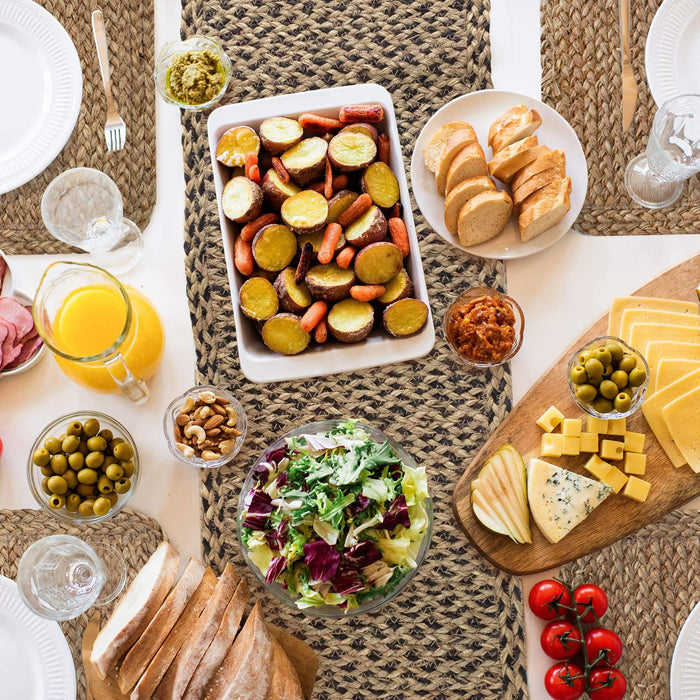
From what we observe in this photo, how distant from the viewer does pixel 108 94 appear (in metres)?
2.03

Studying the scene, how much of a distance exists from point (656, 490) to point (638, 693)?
0.48 m

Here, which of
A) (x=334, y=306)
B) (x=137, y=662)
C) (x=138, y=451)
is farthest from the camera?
(x=138, y=451)

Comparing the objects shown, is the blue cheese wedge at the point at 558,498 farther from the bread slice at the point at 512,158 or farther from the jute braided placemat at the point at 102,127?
the jute braided placemat at the point at 102,127

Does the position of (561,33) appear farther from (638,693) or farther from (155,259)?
(638,693)

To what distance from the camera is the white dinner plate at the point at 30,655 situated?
1.93 meters

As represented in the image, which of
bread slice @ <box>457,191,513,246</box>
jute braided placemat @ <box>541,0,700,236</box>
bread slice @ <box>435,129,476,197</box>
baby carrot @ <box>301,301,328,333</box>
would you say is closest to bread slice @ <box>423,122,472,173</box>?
bread slice @ <box>435,129,476,197</box>

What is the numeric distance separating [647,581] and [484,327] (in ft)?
2.40

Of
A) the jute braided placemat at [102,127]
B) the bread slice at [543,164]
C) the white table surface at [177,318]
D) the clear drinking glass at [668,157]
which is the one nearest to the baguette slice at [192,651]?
the white table surface at [177,318]

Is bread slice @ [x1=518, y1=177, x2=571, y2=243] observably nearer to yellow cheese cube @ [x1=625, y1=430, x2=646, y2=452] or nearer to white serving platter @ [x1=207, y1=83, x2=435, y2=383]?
white serving platter @ [x1=207, y1=83, x2=435, y2=383]

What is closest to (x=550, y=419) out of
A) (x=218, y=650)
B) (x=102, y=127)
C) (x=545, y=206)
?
(x=545, y=206)

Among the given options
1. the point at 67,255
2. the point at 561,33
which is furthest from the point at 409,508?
the point at 561,33

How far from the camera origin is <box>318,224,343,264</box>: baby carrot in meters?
1.85

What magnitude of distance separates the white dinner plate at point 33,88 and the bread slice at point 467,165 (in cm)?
94

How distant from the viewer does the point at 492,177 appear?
198 cm
